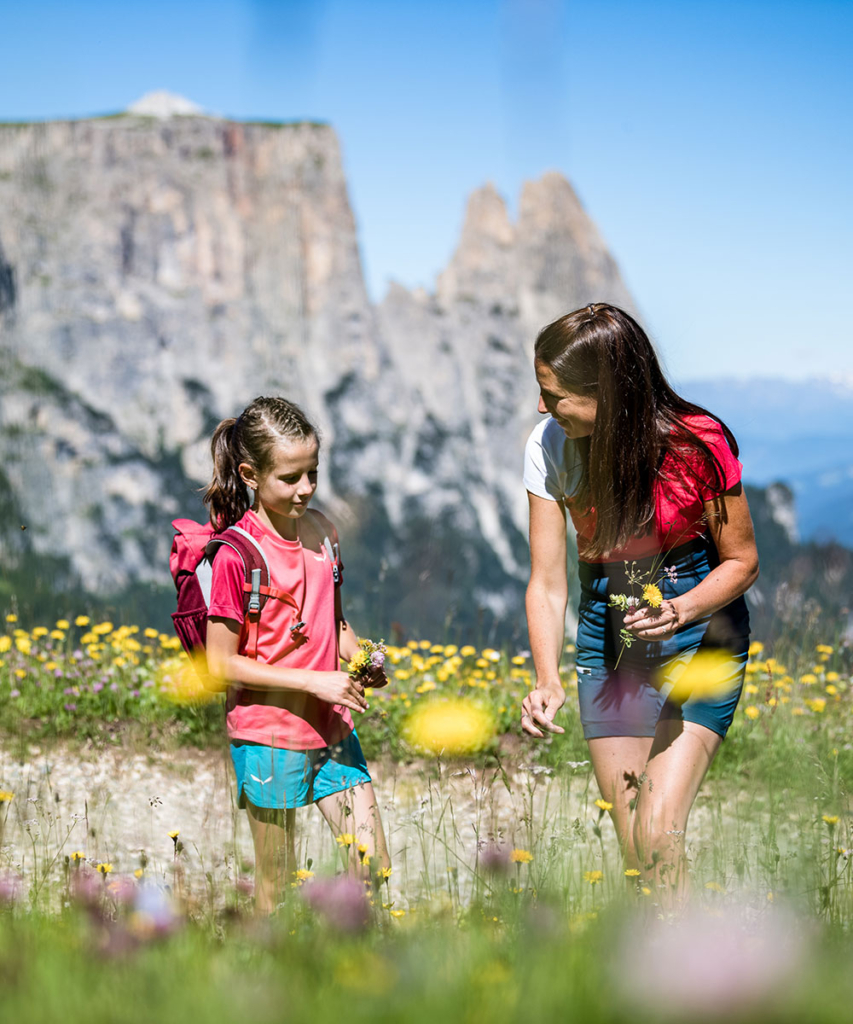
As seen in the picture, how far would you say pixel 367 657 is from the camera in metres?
2.50

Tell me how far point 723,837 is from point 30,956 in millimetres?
2075

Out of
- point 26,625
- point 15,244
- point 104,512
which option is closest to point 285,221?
point 15,244

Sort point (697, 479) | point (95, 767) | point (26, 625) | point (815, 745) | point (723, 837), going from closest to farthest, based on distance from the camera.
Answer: point (697, 479) → point (723, 837) → point (815, 745) → point (95, 767) → point (26, 625)

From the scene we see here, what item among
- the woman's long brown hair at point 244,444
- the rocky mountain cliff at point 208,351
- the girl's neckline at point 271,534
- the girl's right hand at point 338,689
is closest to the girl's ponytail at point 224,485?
the woman's long brown hair at point 244,444

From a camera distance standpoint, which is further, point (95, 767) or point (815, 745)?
point (95, 767)

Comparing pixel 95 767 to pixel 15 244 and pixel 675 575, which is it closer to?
pixel 675 575

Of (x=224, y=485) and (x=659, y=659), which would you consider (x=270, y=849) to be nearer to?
(x=224, y=485)

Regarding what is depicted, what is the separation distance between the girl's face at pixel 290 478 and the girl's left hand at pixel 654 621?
0.96 meters

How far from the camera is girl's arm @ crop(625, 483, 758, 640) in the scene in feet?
7.85

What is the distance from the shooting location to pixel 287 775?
266cm

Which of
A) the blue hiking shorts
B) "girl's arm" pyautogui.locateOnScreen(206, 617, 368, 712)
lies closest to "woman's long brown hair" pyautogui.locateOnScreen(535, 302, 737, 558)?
the blue hiking shorts

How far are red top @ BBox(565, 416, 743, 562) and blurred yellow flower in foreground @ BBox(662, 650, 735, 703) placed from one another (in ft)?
1.04

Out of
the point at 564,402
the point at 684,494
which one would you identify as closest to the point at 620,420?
the point at 564,402

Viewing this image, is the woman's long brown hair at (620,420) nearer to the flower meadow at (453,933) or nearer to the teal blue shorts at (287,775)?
the flower meadow at (453,933)
